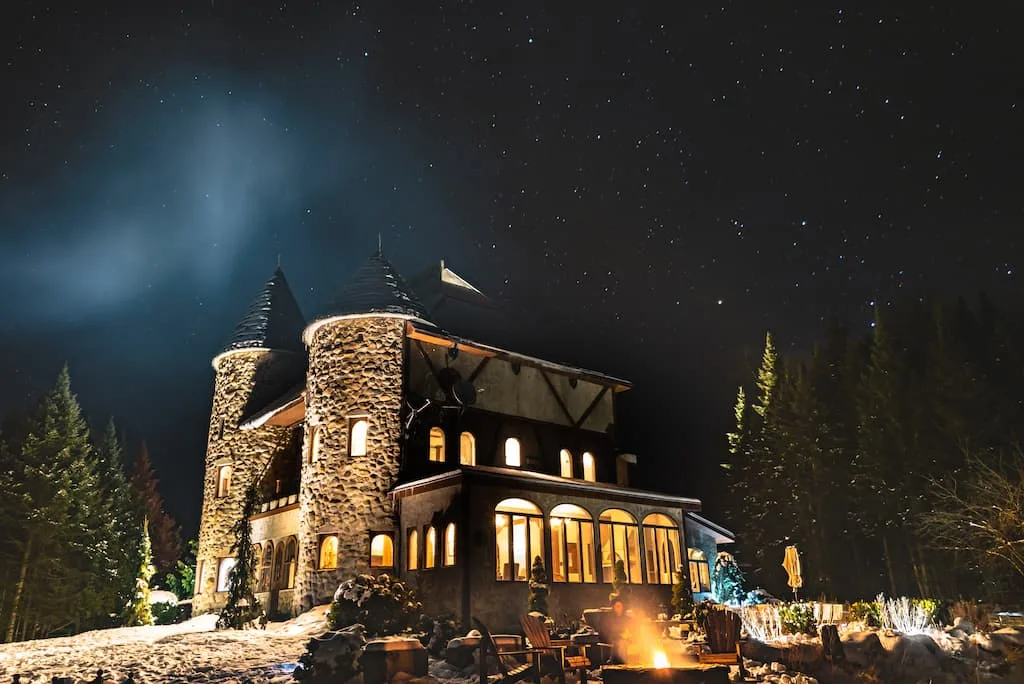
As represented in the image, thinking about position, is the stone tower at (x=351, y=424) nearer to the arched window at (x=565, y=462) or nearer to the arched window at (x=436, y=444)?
the arched window at (x=436, y=444)

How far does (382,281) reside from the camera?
85.3 feet

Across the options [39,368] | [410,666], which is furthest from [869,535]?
[39,368]

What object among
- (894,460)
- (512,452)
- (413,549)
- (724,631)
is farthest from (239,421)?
(894,460)

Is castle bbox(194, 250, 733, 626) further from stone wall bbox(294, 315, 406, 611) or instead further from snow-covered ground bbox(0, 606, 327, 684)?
snow-covered ground bbox(0, 606, 327, 684)

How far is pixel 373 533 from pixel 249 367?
39.0 feet

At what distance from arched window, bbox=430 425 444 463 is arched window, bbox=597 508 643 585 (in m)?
5.76

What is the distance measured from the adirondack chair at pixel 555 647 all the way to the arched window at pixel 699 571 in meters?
16.0

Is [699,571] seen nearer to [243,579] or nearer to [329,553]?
[329,553]

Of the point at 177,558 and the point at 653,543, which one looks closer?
the point at 653,543

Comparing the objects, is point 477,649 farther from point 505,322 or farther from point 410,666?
point 505,322

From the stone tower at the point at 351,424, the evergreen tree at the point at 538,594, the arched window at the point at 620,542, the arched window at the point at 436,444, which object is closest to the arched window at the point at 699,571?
the arched window at the point at 620,542

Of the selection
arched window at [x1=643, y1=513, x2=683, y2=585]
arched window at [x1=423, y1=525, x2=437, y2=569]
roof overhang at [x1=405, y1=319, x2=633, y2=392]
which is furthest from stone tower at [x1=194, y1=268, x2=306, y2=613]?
arched window at [x1=643, y1=513, x2=683, y2=585]

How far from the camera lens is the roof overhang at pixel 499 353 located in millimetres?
24812

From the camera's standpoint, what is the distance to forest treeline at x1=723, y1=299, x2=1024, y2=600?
2791 centimetres
